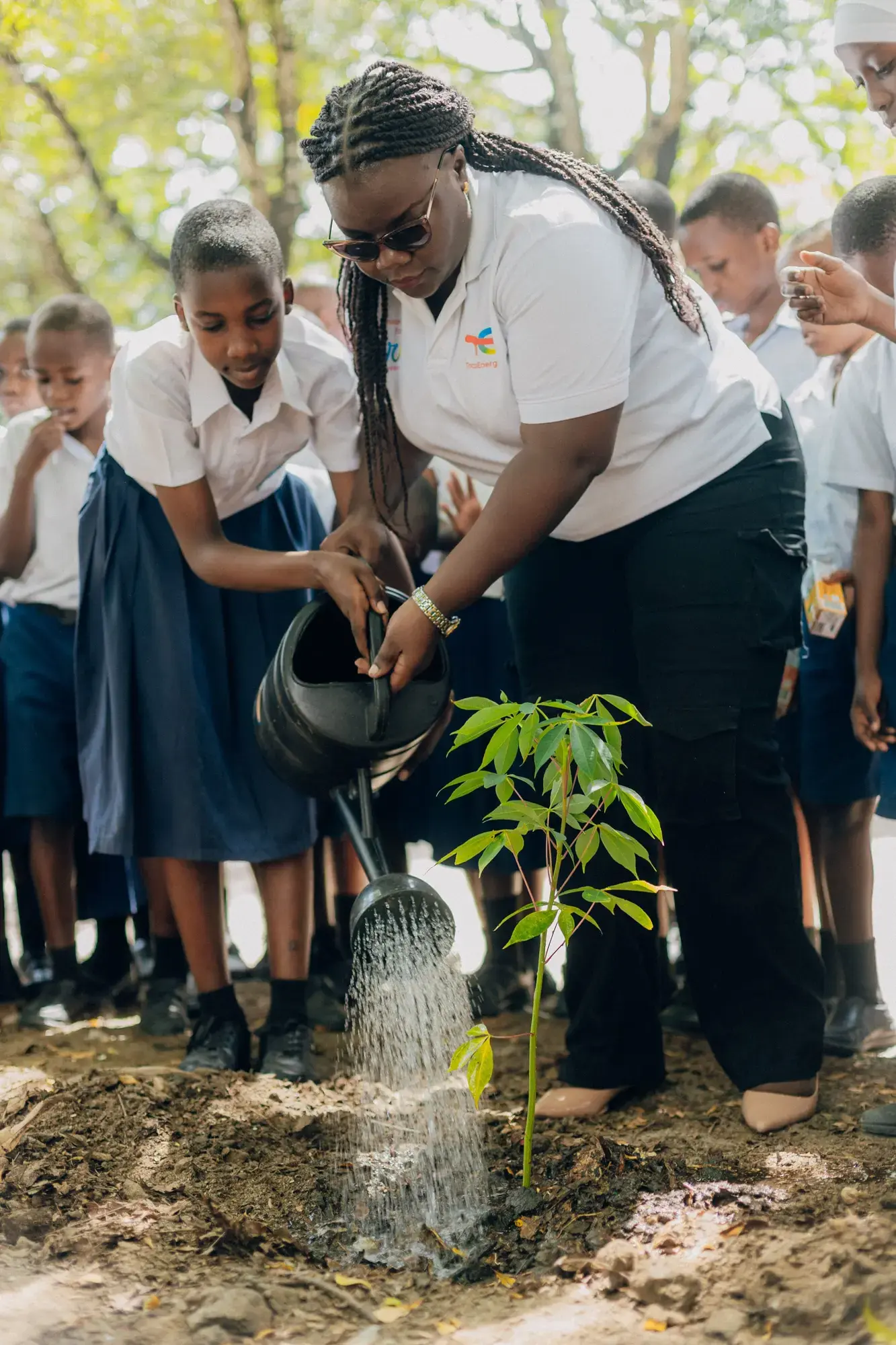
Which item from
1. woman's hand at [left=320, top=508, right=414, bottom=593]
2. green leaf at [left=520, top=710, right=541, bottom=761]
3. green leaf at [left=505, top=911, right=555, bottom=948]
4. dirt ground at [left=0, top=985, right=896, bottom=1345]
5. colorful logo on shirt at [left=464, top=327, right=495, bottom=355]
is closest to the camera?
dirt ground at [left=0, top=985, right=896, bottom=1345]

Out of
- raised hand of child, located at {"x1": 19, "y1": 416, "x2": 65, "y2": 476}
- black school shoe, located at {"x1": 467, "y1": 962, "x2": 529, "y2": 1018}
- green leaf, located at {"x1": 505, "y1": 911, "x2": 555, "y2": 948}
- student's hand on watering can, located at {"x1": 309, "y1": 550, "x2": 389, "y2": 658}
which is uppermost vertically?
raised hand of child, located at {"x1": 19, "y1": 416, "x2": 65, "y2": 476}

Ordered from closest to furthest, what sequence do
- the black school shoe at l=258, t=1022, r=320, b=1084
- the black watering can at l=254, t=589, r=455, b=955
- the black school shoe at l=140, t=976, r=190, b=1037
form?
1. the black watering can at l=254, t=589, r=455, b=955
2. the black school shoe at l=258, t=1022, r=320, b=1084
3. the black school shoe at l=140, t=976, r=190, b=1037

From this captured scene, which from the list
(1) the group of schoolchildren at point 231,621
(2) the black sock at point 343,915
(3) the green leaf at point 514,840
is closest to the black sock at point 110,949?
(1) the group of schoolchildren at point 231,621

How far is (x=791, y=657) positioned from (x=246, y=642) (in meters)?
1.23

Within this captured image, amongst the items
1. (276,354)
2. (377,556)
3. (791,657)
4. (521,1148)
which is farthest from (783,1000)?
(276,354)

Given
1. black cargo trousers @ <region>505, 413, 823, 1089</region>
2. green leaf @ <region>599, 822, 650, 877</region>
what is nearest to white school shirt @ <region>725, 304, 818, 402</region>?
black cargo trousers @ <region>505, 413, 823, 1089</region>

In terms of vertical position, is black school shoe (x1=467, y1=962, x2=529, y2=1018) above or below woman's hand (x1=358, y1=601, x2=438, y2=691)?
below

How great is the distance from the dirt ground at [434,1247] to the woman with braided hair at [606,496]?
175 millimetres

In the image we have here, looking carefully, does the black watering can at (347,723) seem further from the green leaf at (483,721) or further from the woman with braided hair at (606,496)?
the green leaf at (483,721)

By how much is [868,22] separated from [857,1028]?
197 cm

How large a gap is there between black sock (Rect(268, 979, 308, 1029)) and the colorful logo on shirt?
1.43 metres

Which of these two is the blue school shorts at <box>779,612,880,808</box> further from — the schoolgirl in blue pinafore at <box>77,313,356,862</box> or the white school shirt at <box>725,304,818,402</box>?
the schoolgirl in blue pinafore at <box>77,313,356,862</box>

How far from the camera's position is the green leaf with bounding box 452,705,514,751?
2.03 metres

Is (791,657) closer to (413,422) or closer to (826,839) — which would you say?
(826,839)
